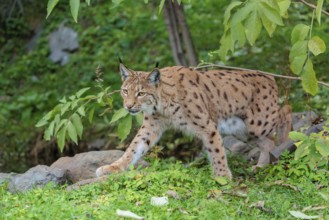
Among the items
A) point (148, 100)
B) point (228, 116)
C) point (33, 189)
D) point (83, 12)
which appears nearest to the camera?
point (33, 189)

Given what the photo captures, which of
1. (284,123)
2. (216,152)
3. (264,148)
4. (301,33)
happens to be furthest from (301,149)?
(284,123)

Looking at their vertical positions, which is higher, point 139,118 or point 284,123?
point 139,118

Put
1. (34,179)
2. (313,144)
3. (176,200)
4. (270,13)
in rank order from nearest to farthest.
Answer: (270,13)
(313,144)
(176,200)
(34,179)

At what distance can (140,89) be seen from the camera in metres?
8.20

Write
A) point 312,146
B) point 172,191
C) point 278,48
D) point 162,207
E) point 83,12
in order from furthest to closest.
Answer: point 83,12, point 278,48, point 172,191, point 162,207, point 312,146

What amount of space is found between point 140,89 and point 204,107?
794 mm

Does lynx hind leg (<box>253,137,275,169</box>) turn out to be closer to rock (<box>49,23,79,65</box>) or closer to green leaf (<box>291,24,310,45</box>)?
green leaf (<box>291,24,310,45</box>)

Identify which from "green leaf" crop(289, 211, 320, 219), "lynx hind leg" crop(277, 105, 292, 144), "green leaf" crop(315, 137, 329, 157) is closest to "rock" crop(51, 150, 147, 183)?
"lynx hind leg" crop(277, 105, 292, 144)

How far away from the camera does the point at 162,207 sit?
20.6 feet

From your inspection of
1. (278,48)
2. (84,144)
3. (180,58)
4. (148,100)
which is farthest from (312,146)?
(278,48)

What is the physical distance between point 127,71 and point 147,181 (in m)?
1.65

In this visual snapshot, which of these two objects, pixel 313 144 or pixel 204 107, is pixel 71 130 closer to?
Answer: pixel 204 107

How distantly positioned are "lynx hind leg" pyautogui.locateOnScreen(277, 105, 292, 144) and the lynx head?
6.37 feet

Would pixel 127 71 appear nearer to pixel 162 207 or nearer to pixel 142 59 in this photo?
pixel 162 207
